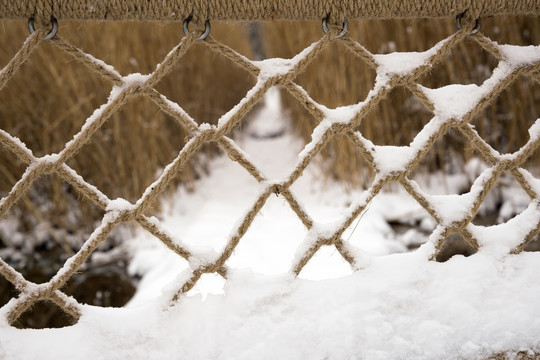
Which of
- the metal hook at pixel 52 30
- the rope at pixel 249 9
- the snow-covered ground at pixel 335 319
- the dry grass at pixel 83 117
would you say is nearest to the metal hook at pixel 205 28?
the rope at pixel 249 9

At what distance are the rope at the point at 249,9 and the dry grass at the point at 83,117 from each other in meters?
1.10

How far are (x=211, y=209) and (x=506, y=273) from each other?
1.46 meters

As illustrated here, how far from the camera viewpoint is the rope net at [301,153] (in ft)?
1.98

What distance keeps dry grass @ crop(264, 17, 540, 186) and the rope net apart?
1.05 m

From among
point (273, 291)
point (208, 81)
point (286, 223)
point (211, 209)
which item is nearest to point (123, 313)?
point (273, 291)

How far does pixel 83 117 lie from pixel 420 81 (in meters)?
1.34

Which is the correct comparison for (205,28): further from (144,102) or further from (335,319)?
(144,102)

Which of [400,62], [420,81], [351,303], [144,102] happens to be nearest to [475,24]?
[400,62]

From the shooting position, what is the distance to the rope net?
60 centimetres

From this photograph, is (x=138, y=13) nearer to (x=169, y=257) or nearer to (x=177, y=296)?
(x=177, y=296)

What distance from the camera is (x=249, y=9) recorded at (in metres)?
0.63

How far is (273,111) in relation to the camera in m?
5.46

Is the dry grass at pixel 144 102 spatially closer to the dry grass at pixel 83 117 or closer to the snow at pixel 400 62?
the dry grass at pixel 83 117

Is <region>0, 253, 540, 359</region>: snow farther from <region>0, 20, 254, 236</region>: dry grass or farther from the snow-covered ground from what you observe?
<region>0, 20, 254, 236</region>: dry grass
